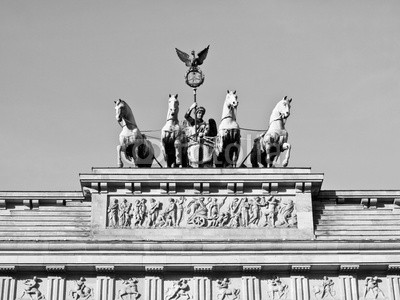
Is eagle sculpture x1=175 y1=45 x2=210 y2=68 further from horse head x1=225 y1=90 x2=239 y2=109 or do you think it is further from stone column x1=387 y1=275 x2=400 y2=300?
stone column x1=387 y1=275 x2=400 y2=300

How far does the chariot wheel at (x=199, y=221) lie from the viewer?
39594 mm

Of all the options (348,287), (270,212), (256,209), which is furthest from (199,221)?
(348,287)

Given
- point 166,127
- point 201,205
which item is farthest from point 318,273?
point 166,127

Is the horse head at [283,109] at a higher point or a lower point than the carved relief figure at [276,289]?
higher

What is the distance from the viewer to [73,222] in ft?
131

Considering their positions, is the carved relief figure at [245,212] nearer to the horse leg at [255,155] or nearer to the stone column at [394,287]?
the horse leg at [255,155]

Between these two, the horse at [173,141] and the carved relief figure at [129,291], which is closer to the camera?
the carved relief figure at [129,291]

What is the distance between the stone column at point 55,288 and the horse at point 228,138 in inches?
259

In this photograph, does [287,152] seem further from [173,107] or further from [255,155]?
[173,107]

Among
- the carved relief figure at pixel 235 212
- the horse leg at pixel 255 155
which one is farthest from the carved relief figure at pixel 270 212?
the horse leg at pixel 255 155

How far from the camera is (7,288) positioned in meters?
38.5

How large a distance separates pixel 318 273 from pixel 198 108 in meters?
8.35

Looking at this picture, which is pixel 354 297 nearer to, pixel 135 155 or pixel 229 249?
pixel 229 249

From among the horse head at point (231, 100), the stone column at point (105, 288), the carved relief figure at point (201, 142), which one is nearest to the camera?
the stone column at point (105, 288)
